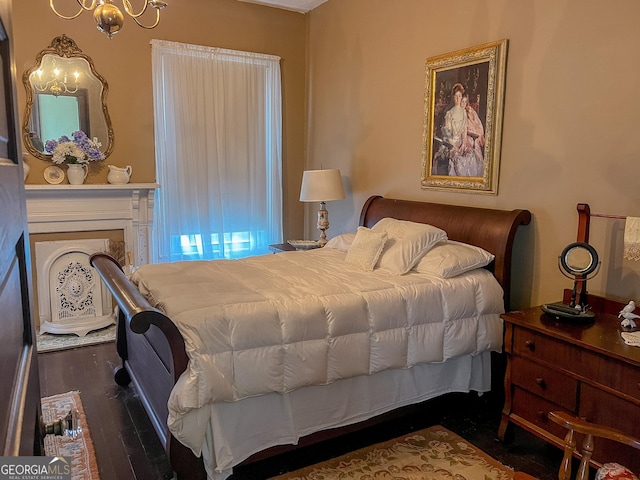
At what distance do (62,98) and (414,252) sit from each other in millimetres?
3305

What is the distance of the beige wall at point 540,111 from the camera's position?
2533 mm

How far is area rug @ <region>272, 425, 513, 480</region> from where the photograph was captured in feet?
7.59

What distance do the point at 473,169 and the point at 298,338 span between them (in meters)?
1.88

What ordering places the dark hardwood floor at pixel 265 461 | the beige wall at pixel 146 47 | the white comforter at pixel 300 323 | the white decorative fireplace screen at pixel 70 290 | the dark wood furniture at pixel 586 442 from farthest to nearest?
1. the white decorative fireplace screen at pixel 70 290
2. the beige wall at pixel 146 47
3. the dark hardwood floor at pixel 265 461
4. the white comforter at pixel 300 323
5. the dark wood furniture at pixel 586 442

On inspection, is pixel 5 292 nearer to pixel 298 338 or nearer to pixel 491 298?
pixel 298 338

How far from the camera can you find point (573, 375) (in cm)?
221

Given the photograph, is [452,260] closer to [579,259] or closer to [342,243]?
[579,259]

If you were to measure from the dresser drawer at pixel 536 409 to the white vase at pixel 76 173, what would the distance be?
3764 millimetres

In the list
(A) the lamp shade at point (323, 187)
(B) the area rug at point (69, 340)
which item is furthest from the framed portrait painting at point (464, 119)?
(B) the area rug at point (69, 340)

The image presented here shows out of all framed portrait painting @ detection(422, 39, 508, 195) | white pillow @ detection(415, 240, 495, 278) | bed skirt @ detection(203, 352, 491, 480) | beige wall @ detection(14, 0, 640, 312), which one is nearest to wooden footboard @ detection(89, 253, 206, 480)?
bed skirt @ detection(203, 352, 491, 480)

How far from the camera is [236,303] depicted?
7.42 ft

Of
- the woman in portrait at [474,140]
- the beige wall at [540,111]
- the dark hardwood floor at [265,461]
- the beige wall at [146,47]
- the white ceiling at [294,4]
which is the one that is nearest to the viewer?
the dark hardwood floor at [265,461]

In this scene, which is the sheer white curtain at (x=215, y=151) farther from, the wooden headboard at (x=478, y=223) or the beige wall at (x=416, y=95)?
the wooden headboard at (x=478, y=223)

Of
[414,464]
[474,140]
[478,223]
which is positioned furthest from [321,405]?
[474,140]
